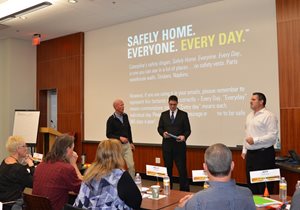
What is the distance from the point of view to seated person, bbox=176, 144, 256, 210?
1702 mm

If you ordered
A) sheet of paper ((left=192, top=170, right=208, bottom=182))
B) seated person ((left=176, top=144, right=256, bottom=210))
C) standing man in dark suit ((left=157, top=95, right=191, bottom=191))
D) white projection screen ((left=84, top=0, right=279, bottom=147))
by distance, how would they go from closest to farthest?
seated person ((left=176, top=144, right=256, bottom=210))
sheet of paper ((left=192, top=170, right=208, bottom=182))
standing man in dark suit ((left=157, top=95, right=191, bottom=191))
white projection screen ((left=84, top=0, right=279, bottom=147))

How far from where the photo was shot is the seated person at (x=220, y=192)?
1.70 metres

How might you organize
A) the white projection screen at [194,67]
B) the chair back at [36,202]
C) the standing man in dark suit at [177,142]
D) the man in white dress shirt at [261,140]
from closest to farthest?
the chair back at [36,202] → the man in white dress shirt at [261,140] → the standing man in dark suit at [177,142] → the white projection screen at [194,67]

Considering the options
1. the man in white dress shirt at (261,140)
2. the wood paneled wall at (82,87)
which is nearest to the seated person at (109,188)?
the man in white dress shirt at (261,140)

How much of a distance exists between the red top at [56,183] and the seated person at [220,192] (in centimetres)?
143

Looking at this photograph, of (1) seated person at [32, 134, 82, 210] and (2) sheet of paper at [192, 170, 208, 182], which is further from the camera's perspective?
(2) sheet of paper at [192, 170, 208, 182]

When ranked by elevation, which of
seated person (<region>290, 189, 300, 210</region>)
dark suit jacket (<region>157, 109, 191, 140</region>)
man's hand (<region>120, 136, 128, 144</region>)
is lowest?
seated person (<region>290, 189, 300, 210</region>)

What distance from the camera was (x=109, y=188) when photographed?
2385 millimetres

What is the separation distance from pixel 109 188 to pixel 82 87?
6284 mm

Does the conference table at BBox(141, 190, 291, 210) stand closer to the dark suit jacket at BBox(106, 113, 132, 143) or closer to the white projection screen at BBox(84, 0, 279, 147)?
the dark suit jacket at BBox(106, 113, 132, 143)

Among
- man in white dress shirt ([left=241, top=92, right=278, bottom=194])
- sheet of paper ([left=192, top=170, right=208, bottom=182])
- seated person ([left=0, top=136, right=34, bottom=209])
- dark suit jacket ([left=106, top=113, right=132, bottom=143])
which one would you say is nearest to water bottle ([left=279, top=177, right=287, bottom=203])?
sheet of paper ([left=192, top=170, right=208, bottom=182])

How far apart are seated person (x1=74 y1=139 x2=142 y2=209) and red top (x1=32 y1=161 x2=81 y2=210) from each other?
419mm

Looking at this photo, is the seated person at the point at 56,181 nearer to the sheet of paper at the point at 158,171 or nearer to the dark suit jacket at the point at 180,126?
the sheet of paper at the point at 158,171

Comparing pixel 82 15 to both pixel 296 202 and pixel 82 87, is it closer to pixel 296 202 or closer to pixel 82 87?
pixel 82 87
